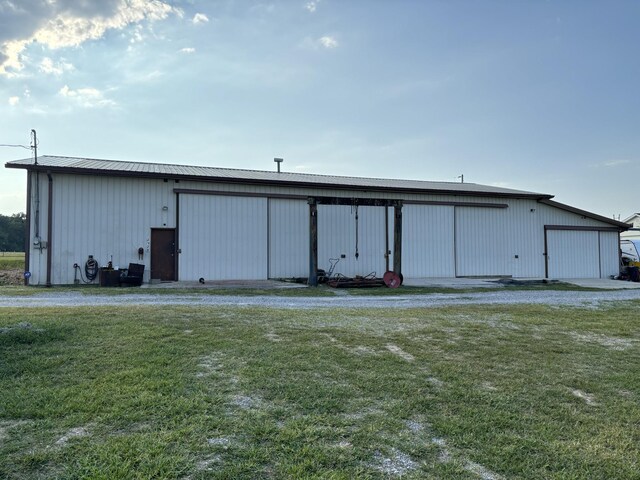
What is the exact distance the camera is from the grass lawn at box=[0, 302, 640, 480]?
2574 millimetres

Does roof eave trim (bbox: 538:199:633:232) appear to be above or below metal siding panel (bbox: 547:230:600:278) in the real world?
above

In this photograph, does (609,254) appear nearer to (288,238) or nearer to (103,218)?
(288,238)

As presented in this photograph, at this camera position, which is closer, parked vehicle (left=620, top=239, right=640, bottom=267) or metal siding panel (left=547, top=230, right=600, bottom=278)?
metal siding panel (left=547, top=230, right=600, bottom=278)

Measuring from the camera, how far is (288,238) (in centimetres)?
1709

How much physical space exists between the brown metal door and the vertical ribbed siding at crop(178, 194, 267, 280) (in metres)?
0.32

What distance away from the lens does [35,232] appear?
1425 cm

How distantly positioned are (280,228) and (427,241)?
665cm

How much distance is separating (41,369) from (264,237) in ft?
41.4

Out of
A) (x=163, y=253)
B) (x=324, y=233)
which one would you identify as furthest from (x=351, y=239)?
(x=163, y=253)

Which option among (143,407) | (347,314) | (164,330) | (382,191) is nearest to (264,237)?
(382,191)

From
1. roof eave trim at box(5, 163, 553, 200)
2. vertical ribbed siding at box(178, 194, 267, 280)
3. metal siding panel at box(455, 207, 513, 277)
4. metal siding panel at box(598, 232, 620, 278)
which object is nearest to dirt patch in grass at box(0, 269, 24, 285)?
roof eave trim at box(5, 163, 553, 200)

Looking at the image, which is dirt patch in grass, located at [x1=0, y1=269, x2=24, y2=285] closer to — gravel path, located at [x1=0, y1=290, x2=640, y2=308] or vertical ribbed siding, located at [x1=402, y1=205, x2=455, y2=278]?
gravel path, located at [x1=0, y1=290, x2=640, y2=308]

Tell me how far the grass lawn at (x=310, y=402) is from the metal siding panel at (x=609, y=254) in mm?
17506

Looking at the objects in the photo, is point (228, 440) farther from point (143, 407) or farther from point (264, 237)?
point (264, 237)
